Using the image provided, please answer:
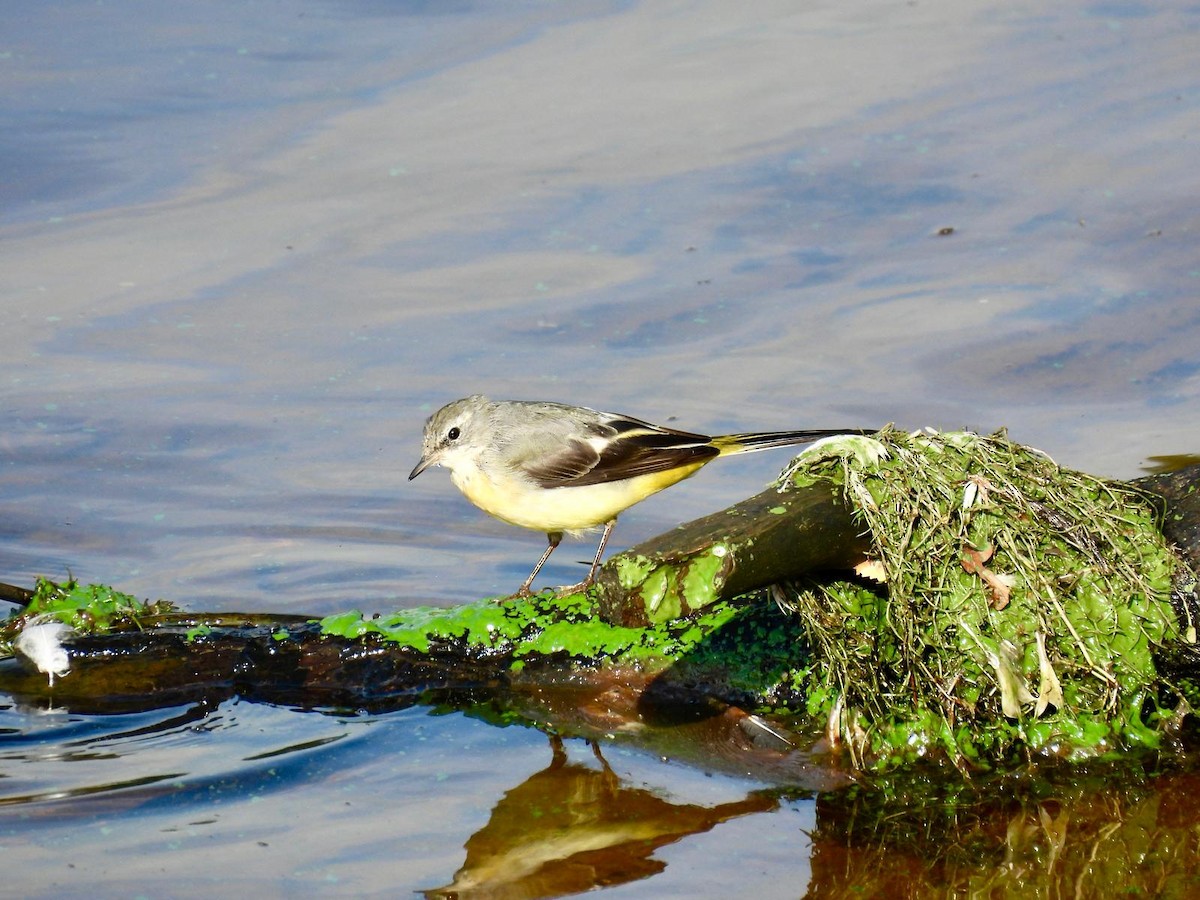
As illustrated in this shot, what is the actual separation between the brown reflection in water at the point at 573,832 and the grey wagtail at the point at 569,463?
1603 millimetres

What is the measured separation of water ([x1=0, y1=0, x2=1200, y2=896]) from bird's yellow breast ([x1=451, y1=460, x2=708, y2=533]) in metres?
0.73

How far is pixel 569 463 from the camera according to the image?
7.55 meters

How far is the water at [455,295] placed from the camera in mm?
5961

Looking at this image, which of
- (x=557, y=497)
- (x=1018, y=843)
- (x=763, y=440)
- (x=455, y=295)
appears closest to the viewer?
(x=1018, y=843)

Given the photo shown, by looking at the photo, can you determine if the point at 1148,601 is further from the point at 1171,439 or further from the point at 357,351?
the point at 357,351

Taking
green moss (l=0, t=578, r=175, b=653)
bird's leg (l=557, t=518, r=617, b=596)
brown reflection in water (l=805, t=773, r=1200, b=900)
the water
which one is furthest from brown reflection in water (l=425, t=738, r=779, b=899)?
green moss (l=0, t=578, r=175, b=653)

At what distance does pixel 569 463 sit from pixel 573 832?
2.34 meters

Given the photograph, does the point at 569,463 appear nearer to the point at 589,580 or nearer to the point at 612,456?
the point at 612,456

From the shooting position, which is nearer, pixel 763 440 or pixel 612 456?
pixel 763 440

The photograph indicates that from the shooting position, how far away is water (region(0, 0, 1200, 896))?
5961 millimetres

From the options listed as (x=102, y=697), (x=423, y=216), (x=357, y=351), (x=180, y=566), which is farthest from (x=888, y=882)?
(x=423, y=216)

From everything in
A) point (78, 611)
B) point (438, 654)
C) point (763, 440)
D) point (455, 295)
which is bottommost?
point (438, 654)

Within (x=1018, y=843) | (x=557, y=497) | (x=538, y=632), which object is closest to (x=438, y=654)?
(x=538, y=632)

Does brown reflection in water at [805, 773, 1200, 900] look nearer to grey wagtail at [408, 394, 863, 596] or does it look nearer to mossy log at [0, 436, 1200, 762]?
mossy log at [0, 436, 1200, 762]
